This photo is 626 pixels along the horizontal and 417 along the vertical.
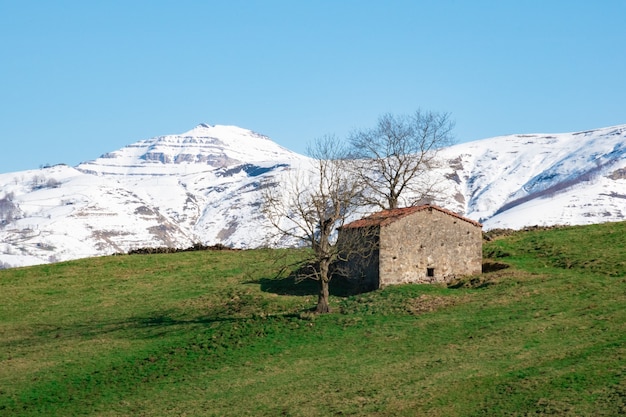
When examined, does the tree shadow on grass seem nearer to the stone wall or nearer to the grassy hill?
the grassy hill

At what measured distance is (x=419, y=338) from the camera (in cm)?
4472

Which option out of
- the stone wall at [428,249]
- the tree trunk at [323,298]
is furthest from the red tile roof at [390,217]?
the tree trunk at [323,298]

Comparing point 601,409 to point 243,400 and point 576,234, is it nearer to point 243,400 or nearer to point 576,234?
point 243,400

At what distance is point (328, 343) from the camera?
46.0m

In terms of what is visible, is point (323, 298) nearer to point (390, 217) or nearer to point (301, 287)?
point (390, 217)

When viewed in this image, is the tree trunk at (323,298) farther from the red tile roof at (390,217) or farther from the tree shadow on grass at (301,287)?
the red tile roof at (390,217)

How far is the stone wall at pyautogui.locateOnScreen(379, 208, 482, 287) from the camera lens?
196ft

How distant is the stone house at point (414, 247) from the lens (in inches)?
2354

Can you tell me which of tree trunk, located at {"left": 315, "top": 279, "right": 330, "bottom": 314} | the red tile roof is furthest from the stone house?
tree trunk, located at {"left": 315, "top": 279, "right": 330, "bottom": 314}

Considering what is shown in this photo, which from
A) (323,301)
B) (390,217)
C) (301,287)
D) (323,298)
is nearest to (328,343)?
(323,301)

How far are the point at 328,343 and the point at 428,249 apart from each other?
17418 mm

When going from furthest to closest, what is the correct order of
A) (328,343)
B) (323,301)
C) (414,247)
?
(414,247) → (323,301) → (328,343)

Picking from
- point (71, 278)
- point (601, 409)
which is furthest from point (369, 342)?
point (71, 278)

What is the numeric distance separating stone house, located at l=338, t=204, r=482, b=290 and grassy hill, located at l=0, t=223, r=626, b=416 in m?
2.43
